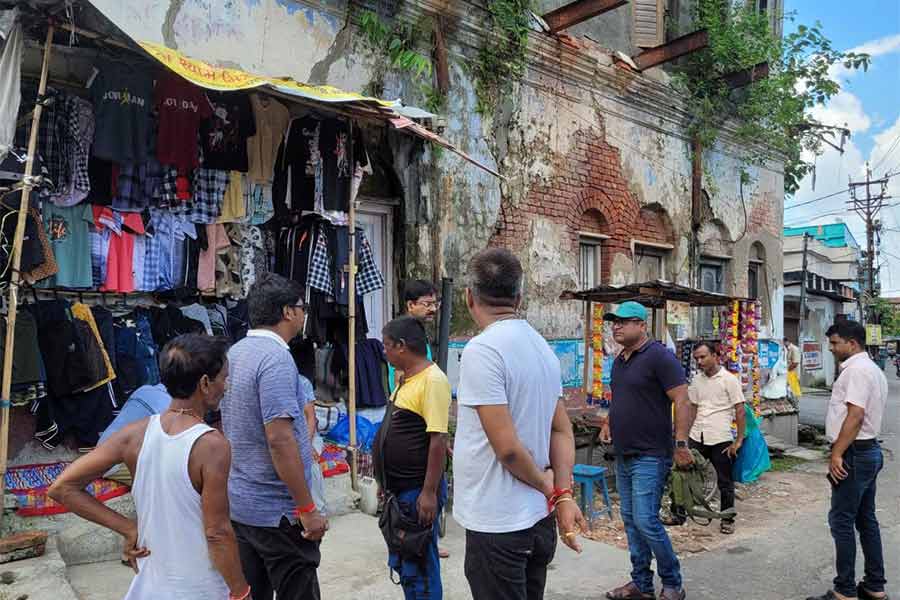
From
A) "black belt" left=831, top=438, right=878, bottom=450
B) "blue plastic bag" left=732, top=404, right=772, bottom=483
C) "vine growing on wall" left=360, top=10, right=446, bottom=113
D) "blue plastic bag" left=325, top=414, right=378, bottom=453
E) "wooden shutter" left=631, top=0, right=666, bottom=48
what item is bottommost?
"blue plastic bag" left=732, top=404, right=772, bottom=483

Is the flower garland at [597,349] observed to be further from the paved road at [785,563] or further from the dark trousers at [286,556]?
the dark trousers at [286,556]

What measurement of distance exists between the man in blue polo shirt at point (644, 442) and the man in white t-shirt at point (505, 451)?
1.92 meters

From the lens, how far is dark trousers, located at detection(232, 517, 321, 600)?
2.98m

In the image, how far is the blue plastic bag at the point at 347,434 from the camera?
21.7ft

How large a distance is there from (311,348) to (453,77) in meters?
3.45

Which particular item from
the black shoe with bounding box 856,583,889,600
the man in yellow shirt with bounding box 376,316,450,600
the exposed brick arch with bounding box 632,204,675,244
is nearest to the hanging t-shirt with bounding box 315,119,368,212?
the man in yellow shirt with bounding box 376,316,450,600

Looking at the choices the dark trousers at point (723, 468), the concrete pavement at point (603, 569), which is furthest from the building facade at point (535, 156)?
the concrete pavement at point (603, 569)

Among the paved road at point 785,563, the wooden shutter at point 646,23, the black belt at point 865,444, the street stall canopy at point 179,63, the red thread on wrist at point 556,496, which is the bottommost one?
the paved road at point 785,563

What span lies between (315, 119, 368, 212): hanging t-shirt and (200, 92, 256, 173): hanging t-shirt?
2.11 feet

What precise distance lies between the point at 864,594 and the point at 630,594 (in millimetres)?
1575

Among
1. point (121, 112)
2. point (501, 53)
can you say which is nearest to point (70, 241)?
point (121, 112)

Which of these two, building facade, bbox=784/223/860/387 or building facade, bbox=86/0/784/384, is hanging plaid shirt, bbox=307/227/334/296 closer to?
building facade, bbox=86/0/784/384

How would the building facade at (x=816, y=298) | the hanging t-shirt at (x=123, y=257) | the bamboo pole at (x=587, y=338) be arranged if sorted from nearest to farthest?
the hanging t-shirt at (x=123, y=257) < the bamboo pole at (x=587, y=338) < the building facade at (x=816, y=298)

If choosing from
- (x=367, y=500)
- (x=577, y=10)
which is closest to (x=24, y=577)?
(x=367, y=500)
